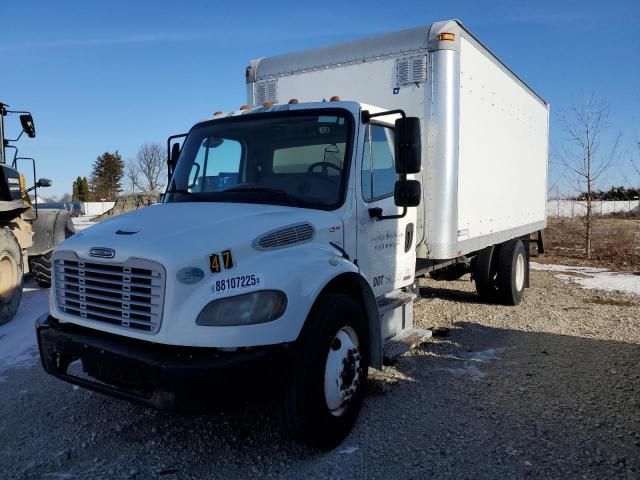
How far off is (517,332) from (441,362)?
1.76 metres

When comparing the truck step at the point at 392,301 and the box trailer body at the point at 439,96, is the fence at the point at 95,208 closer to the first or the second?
the box trailer body at the point at 439,96

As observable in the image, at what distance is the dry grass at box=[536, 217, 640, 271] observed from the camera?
13758 mm

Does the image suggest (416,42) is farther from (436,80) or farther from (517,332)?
(517,332)

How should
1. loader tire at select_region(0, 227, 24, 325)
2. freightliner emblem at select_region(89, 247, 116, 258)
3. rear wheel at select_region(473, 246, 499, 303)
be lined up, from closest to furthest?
freightliner emblem at select_region(89, 247, 116, 258)
loader tire at select_region(0, 227, 24, 325)
rear wheel at select_region(473, 246, 499, 303)

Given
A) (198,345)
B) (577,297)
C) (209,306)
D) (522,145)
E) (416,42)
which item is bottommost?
(577,297)

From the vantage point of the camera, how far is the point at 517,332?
667cm

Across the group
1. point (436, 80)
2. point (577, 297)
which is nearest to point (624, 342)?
point (577, 297)

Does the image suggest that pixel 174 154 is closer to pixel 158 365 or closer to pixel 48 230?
pixel 158 365

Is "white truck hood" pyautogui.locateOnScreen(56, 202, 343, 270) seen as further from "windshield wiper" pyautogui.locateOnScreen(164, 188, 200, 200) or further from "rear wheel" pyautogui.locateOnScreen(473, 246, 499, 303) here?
"rear wheel" pyautogui.locateOnScreen(473, 246, 499, 303)

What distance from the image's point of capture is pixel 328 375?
3.44m

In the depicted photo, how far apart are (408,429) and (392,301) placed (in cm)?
126

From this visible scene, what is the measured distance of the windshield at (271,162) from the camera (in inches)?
154

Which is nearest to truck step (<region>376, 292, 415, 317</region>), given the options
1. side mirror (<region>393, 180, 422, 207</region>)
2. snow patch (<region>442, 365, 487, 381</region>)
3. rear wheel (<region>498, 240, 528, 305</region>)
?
snow patch (<region>442, 365, 487, 381</region>)

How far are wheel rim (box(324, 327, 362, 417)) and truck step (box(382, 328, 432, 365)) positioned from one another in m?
0.71
